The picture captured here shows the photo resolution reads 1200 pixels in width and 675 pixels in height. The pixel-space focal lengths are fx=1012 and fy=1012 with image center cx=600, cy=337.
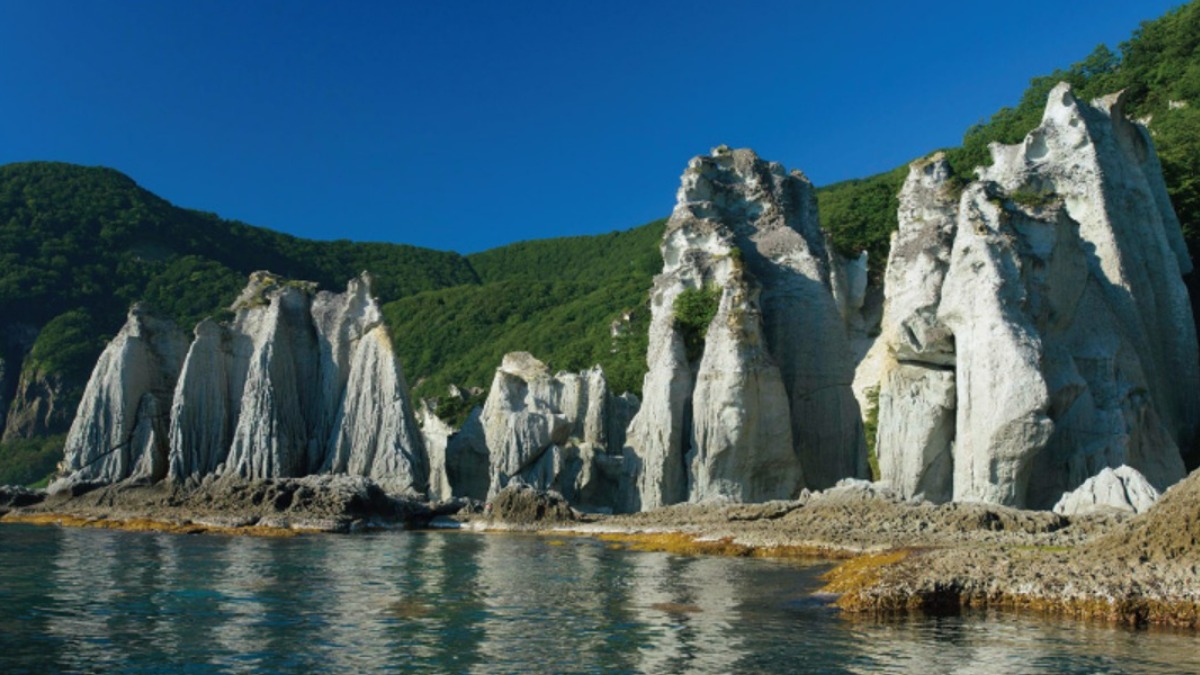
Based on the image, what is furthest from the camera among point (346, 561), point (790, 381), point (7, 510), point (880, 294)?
point (880, 294)

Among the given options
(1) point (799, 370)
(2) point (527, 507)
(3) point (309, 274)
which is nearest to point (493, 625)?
(2) point (527, 507)

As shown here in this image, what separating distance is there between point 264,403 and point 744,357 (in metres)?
17.8

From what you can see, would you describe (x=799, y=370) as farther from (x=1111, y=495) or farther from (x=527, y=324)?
(x=527, y=324)

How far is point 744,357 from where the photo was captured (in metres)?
32.0

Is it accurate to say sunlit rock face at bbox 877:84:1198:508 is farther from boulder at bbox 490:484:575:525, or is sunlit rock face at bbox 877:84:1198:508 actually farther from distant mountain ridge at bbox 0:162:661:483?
distant mountain ridge at bbox 0:162:661:483

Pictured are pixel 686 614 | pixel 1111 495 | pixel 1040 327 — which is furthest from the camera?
pixel 1040 327

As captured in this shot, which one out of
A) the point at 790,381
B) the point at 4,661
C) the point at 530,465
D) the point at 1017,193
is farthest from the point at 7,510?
the point at 1017,193

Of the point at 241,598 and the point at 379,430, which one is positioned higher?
the point at 379,430

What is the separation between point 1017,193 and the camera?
29.9 meters

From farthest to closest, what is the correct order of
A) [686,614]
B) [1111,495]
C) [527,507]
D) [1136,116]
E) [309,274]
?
[309,274]
[1136,116]
[527,507]
[1111,495]
[686,614]

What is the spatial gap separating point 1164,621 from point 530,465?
30.6 meters

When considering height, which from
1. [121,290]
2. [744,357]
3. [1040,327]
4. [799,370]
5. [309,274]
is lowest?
[744,357]

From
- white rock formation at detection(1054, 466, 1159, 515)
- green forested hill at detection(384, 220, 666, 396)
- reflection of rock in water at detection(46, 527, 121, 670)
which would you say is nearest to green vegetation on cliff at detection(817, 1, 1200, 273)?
green forested hill at detection(384, 220, 666, 396)

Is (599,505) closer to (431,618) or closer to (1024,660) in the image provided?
(431,618)
